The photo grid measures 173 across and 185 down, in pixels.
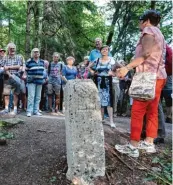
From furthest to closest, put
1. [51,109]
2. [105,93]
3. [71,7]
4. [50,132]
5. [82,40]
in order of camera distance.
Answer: [82,40]
[71,7]
[51,109]
[105,93]
[50,132]

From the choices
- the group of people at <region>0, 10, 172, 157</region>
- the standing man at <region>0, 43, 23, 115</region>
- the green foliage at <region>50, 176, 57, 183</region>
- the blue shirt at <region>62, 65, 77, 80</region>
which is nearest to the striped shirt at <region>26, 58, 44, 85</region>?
the group of people at <region>0, 10, 172, 157</region>

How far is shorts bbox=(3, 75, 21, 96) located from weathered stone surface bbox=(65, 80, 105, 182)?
14.5 ft

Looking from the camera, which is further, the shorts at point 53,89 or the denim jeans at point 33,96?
the shorts at point 53,89

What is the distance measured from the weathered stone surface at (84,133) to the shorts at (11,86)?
14.5ft

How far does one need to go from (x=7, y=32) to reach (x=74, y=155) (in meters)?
21.8

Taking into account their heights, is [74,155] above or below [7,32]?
below

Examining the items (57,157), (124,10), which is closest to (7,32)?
(124,10)

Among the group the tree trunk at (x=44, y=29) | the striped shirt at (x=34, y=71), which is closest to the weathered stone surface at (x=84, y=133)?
the striped shirt at (x=34, y=71)

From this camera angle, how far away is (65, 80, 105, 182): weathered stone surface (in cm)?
420

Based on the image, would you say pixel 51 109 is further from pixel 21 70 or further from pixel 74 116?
pixel 74 116

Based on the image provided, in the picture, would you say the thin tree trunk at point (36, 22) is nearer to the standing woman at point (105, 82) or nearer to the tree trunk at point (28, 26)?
the tree trunk at point (28, 26)

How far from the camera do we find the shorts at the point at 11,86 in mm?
8430

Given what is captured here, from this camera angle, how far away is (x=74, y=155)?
417 centimetres

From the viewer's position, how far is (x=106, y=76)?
7113 millimetres
